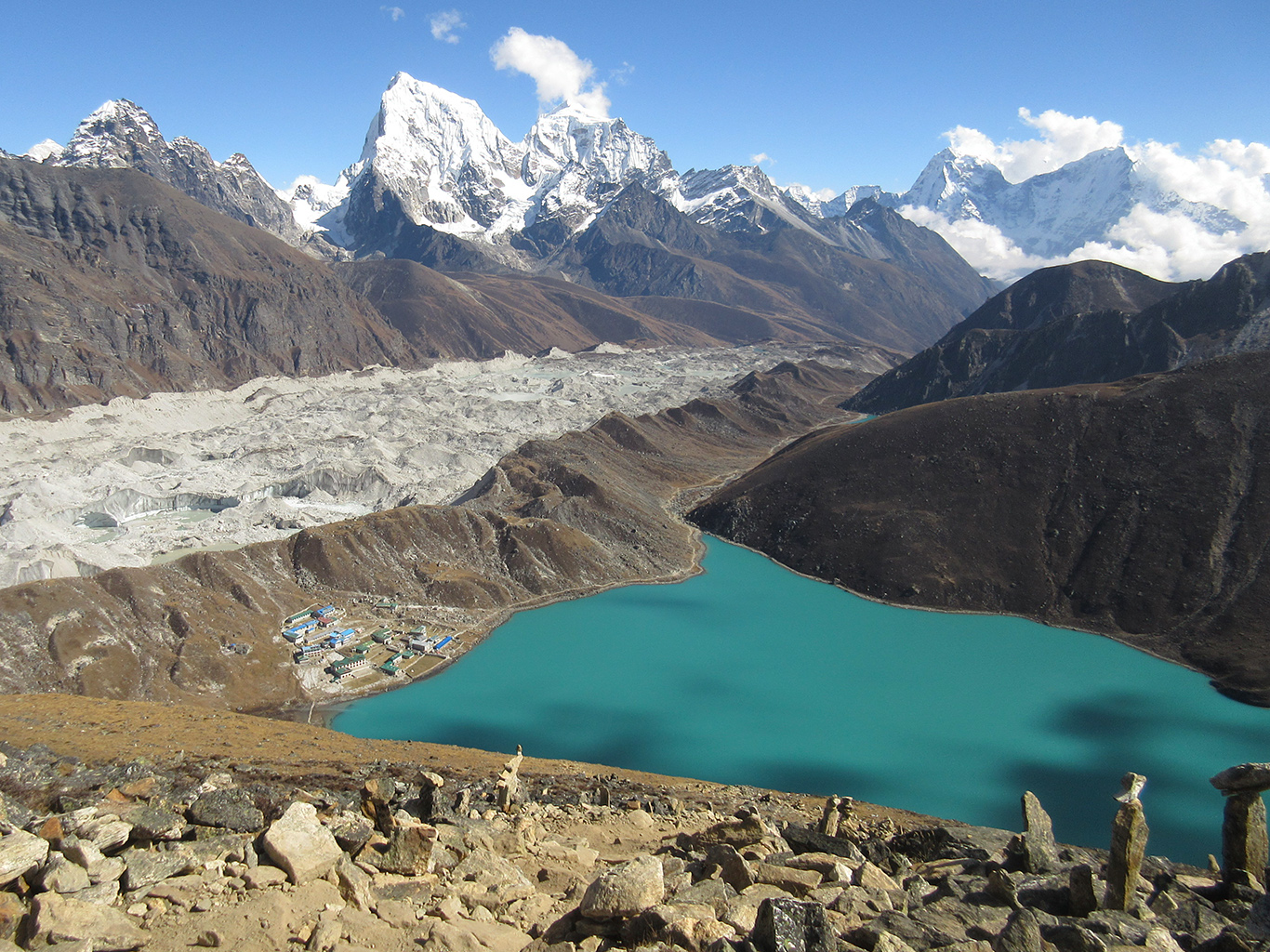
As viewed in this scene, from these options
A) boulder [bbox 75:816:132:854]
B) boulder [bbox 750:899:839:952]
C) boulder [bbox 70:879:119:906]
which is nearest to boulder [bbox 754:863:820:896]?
boulder [bbox 750:899:839:952]

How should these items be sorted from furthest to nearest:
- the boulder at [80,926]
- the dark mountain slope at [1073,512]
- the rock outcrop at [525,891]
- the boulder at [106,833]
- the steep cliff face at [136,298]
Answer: the steep cliff face at [136,298] → the dark mountain slope at [1073,512] → the boulder at [106,833] → the rock outcrop at [525,891] → the boulder at [80,926]

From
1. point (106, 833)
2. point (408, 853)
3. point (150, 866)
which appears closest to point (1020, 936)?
point (408, 853)

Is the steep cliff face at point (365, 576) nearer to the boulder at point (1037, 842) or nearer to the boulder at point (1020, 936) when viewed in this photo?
the boulder at point (1037, 842)

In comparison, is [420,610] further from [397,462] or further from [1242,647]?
[1242,647]

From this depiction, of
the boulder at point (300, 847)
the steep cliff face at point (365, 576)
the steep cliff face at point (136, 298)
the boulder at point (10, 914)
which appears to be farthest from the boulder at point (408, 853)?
the steep cliff face at point (136, 298)

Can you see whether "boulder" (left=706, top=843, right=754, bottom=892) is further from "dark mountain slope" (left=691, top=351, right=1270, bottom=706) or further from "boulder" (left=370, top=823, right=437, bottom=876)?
"dark mountain slope" (left=691, top=351, right=1270, bottom=706)
